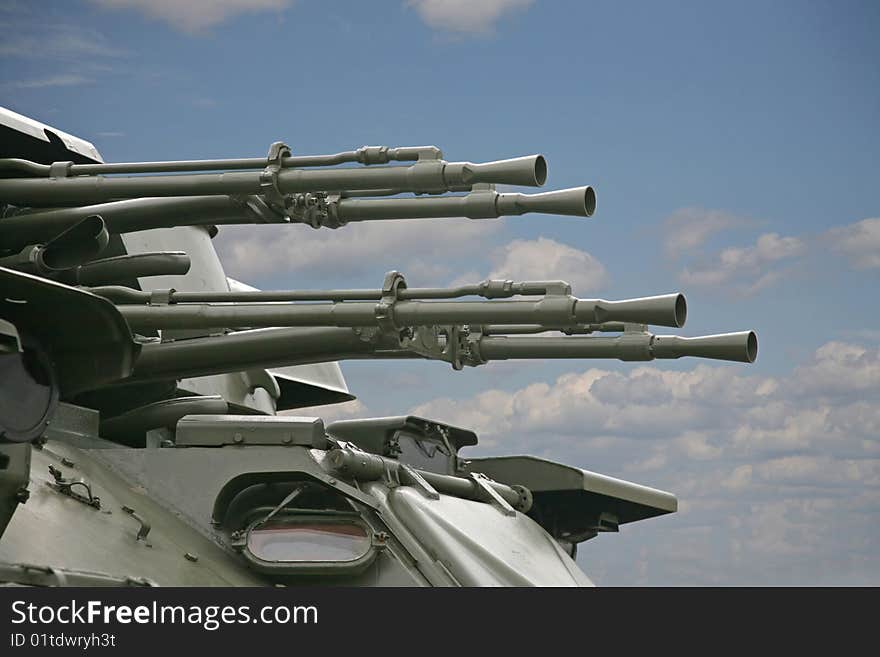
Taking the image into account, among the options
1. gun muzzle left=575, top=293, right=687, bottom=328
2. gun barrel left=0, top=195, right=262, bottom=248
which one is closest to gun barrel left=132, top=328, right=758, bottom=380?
gun barrel left=0, top=195, right=262, bottom=248

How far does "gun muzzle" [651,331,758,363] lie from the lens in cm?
1199

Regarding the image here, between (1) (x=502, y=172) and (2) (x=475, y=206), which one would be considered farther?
(2) (x=475, y=206)

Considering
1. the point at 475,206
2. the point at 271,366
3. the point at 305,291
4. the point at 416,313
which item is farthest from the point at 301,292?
the point at 475,206

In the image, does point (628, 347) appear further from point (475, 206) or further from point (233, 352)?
point (233, 352)

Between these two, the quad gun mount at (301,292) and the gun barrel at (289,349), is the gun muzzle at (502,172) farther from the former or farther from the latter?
the gun barrel at (289,349)

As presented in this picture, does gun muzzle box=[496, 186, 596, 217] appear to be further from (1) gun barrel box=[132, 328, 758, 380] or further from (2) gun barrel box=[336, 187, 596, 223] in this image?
(1) gun barrel box=[132, 328, 758, 380]

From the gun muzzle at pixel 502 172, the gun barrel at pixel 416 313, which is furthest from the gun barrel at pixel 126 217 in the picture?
the gun muzzle at pixel 502 172

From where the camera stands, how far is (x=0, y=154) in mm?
12664

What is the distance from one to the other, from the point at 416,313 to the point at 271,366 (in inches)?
62.0

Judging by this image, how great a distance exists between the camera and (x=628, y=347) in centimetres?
1238

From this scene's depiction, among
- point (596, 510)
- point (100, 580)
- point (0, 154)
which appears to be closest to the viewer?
point (100, 580)
